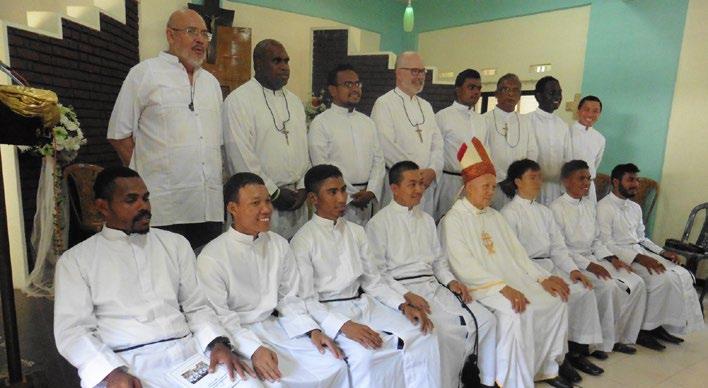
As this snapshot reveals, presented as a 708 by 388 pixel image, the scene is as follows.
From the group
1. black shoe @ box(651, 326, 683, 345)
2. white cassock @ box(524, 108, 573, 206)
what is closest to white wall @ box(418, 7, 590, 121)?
white cassock @ box(524, 108, 573, 206)

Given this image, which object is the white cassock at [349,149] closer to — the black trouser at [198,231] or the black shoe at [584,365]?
the black trouser at [198,231]

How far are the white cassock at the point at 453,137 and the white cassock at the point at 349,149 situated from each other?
0.88m

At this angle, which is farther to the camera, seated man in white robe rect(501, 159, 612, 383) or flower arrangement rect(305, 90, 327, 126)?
flower arrangement rect(305, 90, 327, 126)

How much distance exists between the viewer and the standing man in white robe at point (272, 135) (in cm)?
292

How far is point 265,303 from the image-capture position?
227 cm

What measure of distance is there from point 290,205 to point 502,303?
145 cm

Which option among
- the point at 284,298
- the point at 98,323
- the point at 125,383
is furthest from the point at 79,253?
the point at 284,298

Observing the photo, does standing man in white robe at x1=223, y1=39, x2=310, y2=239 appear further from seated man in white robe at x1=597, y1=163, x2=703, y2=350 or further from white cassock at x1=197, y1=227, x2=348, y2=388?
seated man in white robe at x1=597, y1=163, x2=703, y2=350

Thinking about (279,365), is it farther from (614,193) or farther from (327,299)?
(614,193)

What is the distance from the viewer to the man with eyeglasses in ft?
11.0

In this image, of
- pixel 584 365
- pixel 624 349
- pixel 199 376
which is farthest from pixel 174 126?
pixel 624 349

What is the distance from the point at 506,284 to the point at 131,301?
2134 millimetres

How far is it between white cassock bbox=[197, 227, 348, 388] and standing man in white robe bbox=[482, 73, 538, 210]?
249 centimetres

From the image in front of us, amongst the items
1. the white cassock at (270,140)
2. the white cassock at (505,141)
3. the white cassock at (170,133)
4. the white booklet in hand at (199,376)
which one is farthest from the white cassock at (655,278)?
the white booklet in hand at (199,376)
